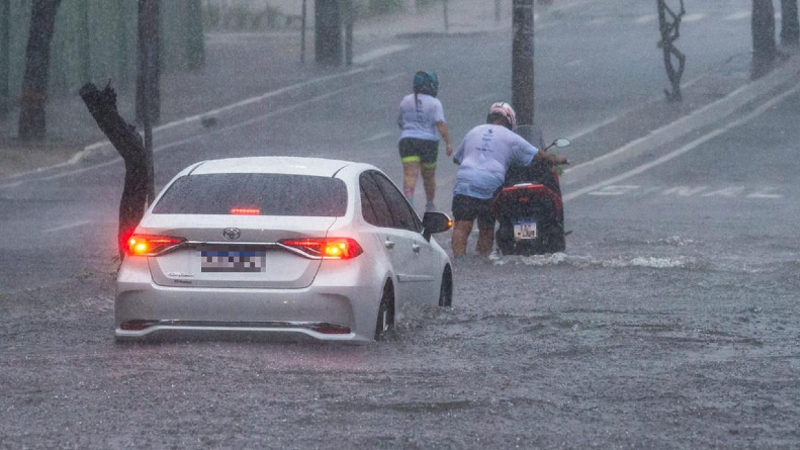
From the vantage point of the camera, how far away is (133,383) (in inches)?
307

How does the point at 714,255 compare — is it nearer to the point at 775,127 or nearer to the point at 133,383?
the point at 133,383

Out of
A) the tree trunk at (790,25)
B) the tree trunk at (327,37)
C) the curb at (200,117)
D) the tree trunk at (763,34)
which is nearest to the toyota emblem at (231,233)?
the curb at (200,117)

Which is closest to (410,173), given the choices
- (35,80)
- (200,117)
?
(35,80)

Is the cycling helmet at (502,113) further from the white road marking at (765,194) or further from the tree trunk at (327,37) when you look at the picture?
the tree trunk at (327,37)

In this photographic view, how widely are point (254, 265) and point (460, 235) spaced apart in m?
6.68

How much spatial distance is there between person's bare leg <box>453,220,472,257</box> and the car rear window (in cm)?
594

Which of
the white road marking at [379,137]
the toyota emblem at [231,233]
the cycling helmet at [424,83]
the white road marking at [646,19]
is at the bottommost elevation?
the white road marking at [379,137]

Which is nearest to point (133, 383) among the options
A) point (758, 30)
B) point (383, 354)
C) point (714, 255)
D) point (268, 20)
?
point (383, 354)

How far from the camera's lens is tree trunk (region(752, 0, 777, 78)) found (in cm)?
3378

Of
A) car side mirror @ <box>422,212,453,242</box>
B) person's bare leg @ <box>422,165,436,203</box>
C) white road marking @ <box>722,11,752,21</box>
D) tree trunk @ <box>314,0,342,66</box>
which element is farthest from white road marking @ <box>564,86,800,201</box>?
A: white road marking @ <box>722,11,752,21</box>

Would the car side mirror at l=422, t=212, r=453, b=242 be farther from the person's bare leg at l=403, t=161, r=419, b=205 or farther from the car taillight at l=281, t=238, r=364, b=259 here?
the person's bare leg at l=403, t=161, r=419, b=205

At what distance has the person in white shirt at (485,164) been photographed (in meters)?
14.8

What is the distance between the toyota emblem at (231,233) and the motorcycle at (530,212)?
6.52 m

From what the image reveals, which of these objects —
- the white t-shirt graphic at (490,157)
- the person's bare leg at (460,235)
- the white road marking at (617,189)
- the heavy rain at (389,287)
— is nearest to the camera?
→ the heavy rain at (389,287)
